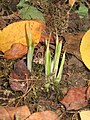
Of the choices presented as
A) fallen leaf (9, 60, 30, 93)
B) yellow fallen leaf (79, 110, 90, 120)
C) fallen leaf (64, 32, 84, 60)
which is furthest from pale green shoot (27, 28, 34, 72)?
yellow fallen leaf (79, 110, 90, 120)

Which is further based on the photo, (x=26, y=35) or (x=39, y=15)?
(x=39, y=15)

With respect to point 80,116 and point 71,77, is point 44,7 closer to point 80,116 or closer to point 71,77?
point 71,77

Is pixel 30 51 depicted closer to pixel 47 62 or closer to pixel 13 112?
pixel 47 62

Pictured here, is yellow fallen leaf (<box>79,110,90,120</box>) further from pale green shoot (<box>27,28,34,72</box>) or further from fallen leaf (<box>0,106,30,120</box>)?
pale green shoot (<box>27,28,34,72</box>)

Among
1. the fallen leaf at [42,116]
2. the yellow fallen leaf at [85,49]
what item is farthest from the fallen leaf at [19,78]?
the yellow fallen leaf at [85,49]

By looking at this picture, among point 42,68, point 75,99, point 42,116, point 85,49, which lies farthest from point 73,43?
point 42,116

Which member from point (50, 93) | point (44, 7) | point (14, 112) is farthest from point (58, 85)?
point (44, 7)
